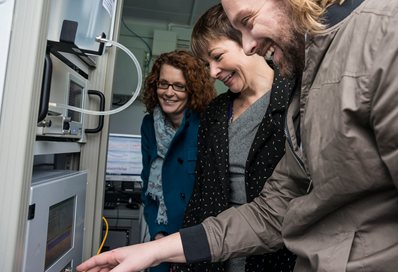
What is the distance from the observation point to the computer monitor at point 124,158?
108 inches

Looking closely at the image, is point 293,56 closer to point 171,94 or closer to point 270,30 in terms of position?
point 270,30

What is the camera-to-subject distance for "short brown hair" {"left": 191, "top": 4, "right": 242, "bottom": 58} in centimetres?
124

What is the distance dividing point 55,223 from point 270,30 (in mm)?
783

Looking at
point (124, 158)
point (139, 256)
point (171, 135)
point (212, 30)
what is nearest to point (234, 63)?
point (212, 30)

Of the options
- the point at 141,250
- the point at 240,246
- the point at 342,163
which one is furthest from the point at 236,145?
the point at 342,163

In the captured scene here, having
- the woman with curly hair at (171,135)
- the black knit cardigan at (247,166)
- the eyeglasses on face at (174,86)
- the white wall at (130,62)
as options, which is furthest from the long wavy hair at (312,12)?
the white wall at (130,62)

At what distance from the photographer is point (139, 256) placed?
0.81 m

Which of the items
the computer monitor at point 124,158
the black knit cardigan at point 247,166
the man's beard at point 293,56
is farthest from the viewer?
the computer monitor at point 124,158

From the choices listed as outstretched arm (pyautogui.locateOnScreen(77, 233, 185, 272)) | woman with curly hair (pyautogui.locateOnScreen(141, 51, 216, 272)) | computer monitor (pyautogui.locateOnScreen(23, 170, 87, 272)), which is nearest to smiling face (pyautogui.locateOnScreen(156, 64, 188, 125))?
woman with curly hair (pyautogui.locateOnScreen(141, 51, 216, 272))

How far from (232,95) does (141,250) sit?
2.47 feet

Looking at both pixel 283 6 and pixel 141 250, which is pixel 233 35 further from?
pixel 141 250

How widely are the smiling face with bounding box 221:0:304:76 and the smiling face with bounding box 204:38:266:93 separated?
362 millimetres

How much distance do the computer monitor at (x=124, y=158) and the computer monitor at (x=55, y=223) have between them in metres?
1.49

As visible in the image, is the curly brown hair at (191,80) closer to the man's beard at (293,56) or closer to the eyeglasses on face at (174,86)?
the eyeglasses on face at (174,86)
